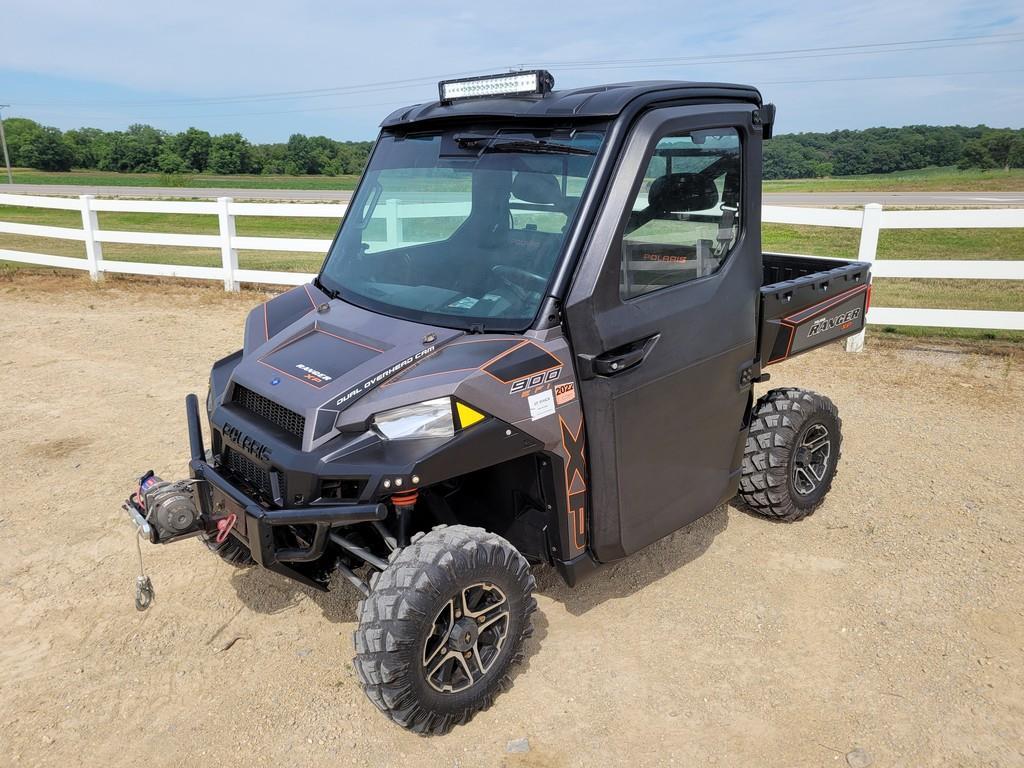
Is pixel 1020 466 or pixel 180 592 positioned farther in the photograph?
pixel 1020 466

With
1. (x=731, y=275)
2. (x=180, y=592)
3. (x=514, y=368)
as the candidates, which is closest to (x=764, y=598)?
(x=731, y=275)

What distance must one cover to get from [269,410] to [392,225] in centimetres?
115

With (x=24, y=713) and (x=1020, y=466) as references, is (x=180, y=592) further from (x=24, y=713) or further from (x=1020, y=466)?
(x=1020, y=466)

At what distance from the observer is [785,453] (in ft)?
14.8

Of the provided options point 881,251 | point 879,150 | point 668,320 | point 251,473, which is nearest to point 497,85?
point 668,320

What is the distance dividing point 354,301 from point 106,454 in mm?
3151

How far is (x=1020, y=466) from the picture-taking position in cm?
558

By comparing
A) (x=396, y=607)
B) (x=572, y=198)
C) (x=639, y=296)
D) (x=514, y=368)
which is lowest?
(x=396, y=607)

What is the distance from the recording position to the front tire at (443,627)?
2.86 metres

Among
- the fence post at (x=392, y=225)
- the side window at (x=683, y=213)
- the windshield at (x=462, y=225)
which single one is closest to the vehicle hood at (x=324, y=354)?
the windshield at (x=462, y=225)

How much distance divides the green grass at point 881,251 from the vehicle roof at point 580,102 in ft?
21.7

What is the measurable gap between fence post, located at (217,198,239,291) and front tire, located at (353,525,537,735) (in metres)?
9.56

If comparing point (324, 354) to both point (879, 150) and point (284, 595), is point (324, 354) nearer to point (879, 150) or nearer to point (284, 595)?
point (284, 595)

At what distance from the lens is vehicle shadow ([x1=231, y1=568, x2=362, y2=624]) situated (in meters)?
3.91
